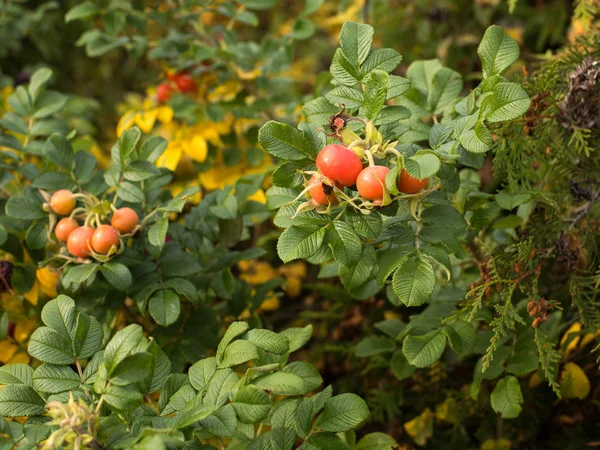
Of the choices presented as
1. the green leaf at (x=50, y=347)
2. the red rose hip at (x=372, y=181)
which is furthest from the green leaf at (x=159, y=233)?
the red rose hip at (x=372, y=181)

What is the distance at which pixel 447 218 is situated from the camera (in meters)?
0.68

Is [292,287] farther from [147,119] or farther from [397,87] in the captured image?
[397,87]

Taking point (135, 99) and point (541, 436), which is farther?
point (135, 99)

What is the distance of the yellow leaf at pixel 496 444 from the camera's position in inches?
37.4

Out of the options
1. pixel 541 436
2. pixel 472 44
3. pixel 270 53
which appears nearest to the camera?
pixel 541 436

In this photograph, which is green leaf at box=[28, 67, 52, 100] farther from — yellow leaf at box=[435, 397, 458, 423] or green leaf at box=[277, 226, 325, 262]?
yellow leaf at box=[435, 397, 458, 423]

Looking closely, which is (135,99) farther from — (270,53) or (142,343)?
(142,343)

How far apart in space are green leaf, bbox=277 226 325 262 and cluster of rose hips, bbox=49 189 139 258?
0.26 metres

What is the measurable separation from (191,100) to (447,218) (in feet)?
2.57

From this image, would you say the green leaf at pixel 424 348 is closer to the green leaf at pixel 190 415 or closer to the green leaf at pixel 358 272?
the green leaf at pixel 358 272

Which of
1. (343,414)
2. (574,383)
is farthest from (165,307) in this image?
(574,383)

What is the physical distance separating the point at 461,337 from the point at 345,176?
12.1 inches

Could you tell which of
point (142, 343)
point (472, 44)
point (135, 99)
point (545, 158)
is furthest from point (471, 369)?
point (135, 99)

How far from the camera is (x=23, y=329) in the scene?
970 millimetres
